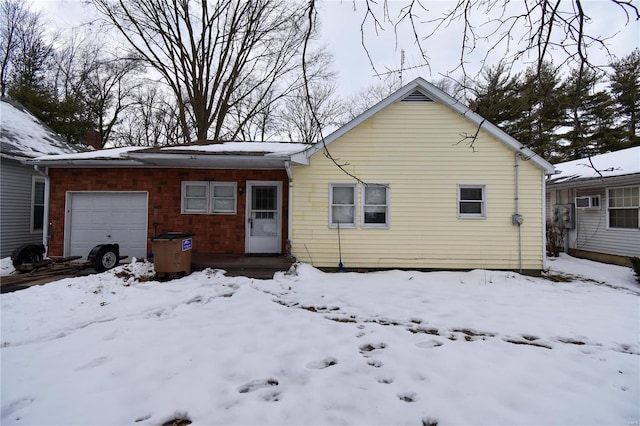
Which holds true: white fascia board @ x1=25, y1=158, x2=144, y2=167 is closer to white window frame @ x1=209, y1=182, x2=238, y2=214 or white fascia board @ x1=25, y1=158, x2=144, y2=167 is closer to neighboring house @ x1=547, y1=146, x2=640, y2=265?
white window frame @ x1=209, y1=182, x2=238, y2=214

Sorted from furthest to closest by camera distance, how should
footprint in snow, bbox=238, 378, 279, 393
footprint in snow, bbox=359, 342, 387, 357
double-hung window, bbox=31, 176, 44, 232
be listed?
1. double-hung window, bbox=31, 176, 44, 232
2. footprint in snow, bbox=359, 342, 387, 357
3. footprint in snow, bbox=238, 378, 279, 393

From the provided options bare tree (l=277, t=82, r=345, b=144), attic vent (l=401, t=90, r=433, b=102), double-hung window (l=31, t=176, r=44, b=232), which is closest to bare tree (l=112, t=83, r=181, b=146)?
bare tree (l=277, t=82, r=345, b=144)

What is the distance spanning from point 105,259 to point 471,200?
988 centimetres

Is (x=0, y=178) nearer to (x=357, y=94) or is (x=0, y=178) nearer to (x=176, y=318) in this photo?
(x=176, y=318)

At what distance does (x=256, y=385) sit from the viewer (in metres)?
2.72

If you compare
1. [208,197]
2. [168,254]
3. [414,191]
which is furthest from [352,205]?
[168,254]

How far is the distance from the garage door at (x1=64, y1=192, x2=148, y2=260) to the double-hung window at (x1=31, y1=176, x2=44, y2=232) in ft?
9.29

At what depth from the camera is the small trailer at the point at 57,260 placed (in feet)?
23.5

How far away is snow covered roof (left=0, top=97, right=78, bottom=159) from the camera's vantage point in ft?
32.4

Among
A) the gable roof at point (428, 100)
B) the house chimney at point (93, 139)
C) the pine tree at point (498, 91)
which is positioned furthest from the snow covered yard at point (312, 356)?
the house chimney at point (93, 139)

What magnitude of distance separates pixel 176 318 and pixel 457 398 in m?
3.82

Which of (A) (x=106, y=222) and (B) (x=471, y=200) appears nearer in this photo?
(B) (x=471, y=200)

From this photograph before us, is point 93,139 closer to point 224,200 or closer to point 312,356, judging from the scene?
point 224,200

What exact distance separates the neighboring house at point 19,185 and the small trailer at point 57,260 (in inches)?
46.5
